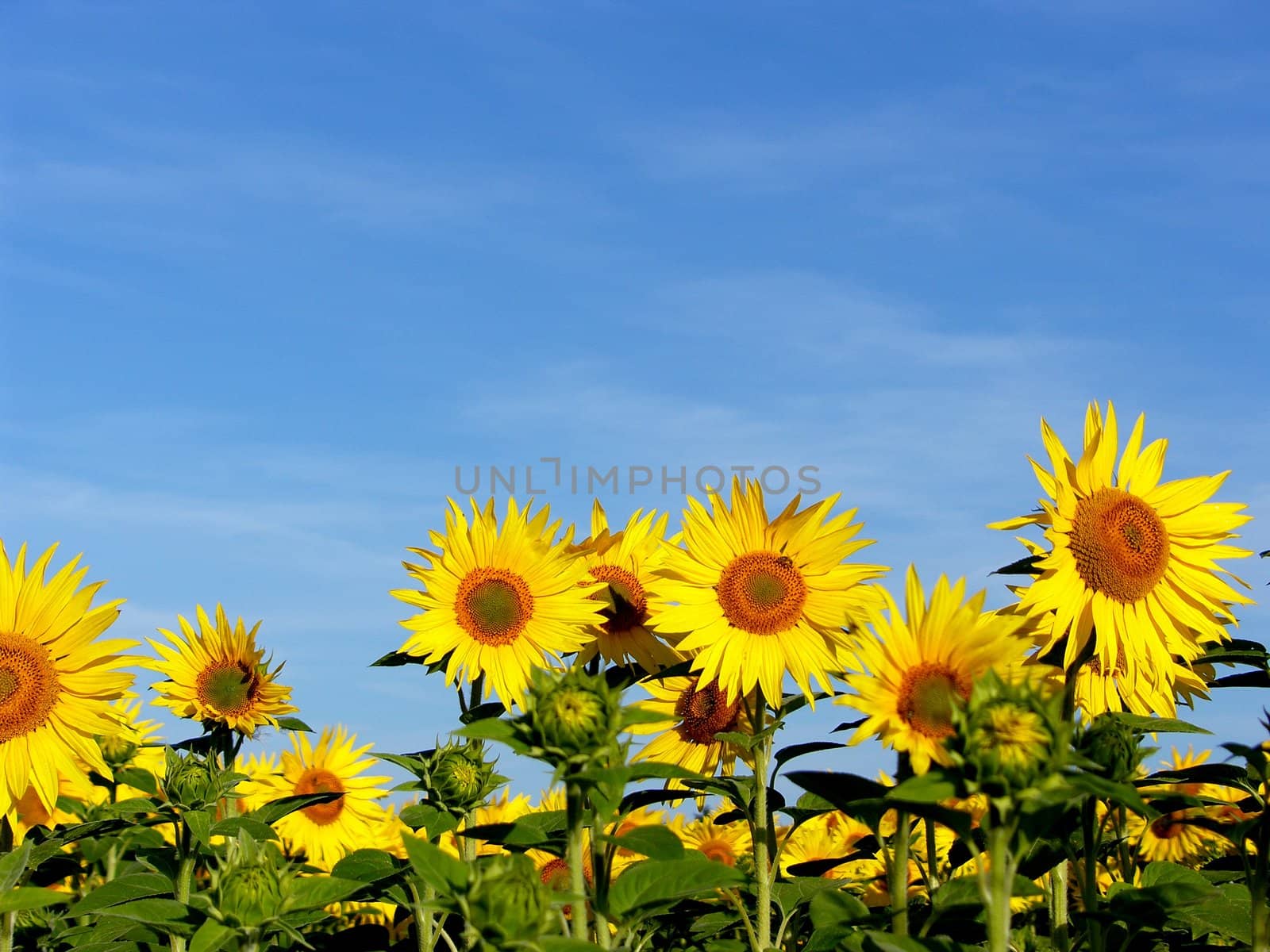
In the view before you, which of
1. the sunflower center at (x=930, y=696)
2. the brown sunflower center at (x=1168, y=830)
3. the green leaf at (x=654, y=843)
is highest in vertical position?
the sunflower center at (x=930, y=696)

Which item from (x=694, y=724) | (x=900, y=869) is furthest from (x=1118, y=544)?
(x=694, y=724)

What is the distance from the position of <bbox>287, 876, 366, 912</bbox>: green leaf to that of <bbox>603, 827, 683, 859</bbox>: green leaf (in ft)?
2.63

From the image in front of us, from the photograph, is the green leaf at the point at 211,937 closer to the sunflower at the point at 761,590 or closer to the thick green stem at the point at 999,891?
the thick green stem at the point at 999,891

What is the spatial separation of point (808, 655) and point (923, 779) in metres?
2.55

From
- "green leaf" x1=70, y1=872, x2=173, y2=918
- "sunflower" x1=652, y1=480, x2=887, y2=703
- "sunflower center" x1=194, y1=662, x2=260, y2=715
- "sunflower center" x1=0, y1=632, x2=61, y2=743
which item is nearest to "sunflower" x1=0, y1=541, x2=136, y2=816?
"sunflower center" x1=0, y1=632, x2=61, y2=743

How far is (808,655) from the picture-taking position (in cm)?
564

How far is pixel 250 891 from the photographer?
144 inches

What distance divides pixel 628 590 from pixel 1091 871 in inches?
112

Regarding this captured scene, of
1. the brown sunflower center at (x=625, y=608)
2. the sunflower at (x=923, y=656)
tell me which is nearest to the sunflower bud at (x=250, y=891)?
the sunflower at (x=923, y=656)

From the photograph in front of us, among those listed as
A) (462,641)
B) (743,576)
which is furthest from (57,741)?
(743,576)

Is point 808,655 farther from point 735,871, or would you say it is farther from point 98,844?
point 98,844

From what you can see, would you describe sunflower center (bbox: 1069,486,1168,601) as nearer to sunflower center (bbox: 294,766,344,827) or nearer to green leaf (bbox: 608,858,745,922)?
green leaf (bbox: 608,858,745,922)

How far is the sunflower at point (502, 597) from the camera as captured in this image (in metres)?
6.39

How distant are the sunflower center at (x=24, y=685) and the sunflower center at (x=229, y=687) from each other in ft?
5.12
